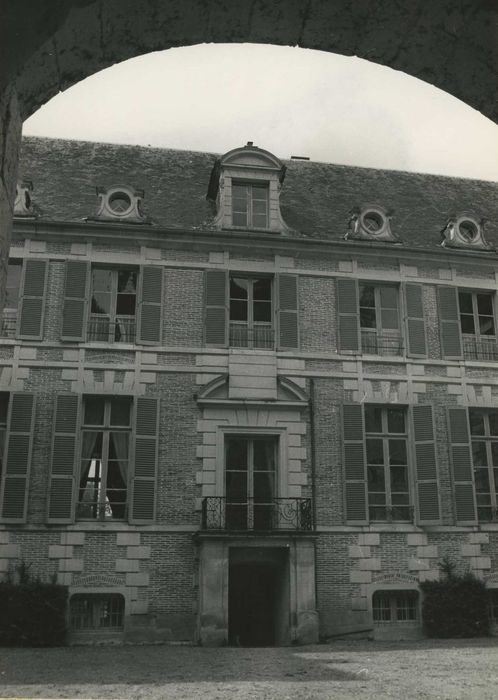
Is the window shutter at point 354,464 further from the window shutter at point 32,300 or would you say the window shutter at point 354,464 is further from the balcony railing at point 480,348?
the window shutter at point 32,300

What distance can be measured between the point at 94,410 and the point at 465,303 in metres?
8.55

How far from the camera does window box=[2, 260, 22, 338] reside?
15.4 meters

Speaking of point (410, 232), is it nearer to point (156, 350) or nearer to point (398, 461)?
point (398, 461)

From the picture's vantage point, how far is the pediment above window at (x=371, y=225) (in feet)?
56.6

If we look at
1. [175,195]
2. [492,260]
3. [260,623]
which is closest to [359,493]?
[260,623]

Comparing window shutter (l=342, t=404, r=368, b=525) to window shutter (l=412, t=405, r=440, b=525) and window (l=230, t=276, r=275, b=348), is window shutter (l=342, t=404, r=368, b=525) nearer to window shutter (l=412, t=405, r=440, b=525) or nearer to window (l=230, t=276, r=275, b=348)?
window shutter (l=412, t=405, r=440, b=525)

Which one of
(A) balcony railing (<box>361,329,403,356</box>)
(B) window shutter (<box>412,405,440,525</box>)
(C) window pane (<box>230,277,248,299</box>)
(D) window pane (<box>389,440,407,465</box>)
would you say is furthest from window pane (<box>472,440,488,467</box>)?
(C) window pane (<box>230,277,248,299</box>)

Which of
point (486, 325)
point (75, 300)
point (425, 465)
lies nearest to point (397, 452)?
point (425, 465)

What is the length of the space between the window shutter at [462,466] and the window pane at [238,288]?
501 centimetres

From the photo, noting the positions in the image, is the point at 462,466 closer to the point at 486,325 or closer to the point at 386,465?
the point at 386,465

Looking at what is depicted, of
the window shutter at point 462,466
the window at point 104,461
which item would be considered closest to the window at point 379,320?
the window shutter at point 462,466

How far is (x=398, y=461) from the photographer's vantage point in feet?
51.8

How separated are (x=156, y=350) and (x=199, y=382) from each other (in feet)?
3.57

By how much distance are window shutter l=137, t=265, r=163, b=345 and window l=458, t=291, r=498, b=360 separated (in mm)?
6715
